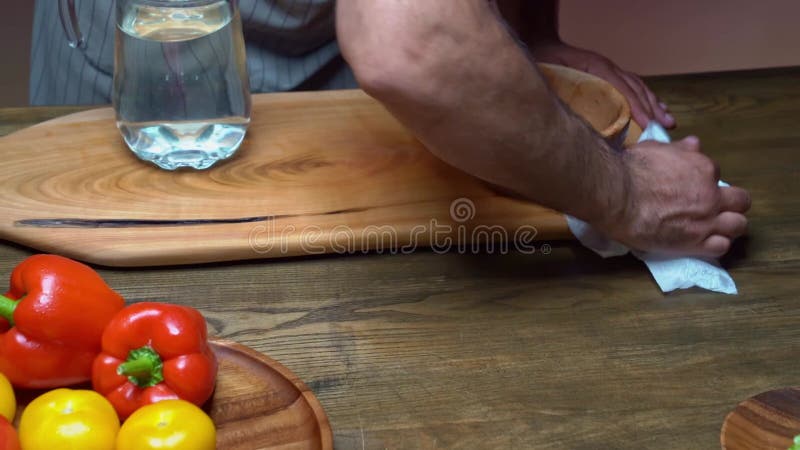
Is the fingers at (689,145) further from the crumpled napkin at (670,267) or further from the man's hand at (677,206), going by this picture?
the crumpled napkin at (670,267)

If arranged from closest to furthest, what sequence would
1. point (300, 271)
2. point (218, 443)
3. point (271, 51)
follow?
point (218, 443)
point (300, 271)
point (271, 51)

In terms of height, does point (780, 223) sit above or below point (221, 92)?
below

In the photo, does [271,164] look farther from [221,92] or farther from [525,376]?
[525,376]

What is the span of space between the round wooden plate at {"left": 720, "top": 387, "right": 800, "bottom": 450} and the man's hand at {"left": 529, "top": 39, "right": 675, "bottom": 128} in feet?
1.76

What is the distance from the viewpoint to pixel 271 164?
1108 millimetres

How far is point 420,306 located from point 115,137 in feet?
1.44

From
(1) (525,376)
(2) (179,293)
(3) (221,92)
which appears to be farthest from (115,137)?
(1) (525,376)

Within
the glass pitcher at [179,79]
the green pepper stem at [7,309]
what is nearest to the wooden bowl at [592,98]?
the glass pitcher at [179,79]

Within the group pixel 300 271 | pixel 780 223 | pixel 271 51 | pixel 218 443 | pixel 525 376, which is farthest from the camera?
pixel 271 51

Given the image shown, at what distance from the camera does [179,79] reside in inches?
40.6

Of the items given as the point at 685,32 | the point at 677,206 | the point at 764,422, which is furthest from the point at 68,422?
the point at 685,32

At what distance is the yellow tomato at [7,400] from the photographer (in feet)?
2.38

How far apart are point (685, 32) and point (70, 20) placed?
1.81 metres

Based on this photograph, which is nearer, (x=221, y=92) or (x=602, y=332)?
(x=602, y=332)
